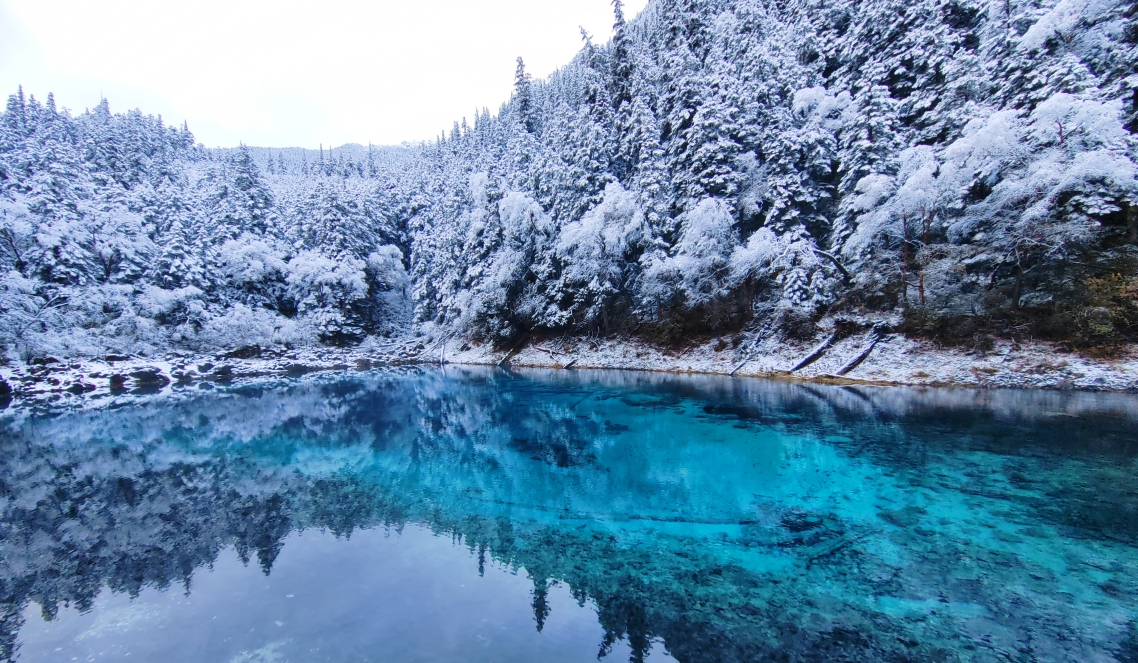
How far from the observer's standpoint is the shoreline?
15.0m

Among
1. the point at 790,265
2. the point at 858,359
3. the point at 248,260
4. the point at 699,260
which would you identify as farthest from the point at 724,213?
the point at 248,260

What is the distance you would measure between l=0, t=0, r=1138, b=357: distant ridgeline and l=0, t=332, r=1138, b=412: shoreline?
1.10m

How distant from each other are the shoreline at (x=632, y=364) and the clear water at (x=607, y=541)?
195cm

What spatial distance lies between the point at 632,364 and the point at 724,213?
32.4ft

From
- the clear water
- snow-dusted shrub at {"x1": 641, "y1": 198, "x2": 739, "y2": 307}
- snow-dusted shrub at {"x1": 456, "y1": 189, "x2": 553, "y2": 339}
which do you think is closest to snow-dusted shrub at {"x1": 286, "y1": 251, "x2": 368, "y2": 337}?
snow-dusted shrub at {"x1": 456, "y1": 189, "x2": 553, "y2": 339}

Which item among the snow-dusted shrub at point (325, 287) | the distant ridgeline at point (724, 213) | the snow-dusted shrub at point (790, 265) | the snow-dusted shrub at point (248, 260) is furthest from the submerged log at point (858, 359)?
the snow-dusted shrub at point (248, 260)

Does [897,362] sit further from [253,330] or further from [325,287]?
[253,330]

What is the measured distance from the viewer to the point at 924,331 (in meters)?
18.3

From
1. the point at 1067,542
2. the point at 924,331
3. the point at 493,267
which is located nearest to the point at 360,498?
the point at 1067,542

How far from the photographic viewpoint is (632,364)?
27.2 m

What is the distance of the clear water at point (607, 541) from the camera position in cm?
476

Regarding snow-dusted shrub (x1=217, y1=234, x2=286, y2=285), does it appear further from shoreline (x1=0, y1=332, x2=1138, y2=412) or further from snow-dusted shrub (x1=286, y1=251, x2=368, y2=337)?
shoreline (x1=0, y1=332, x2=1138, y2=412)

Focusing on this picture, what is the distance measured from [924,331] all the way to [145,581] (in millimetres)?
23624

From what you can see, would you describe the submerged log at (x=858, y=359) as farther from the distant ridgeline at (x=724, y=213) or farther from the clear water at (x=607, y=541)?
the clear water at (x=607, y=541)
